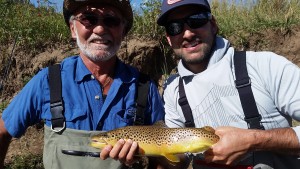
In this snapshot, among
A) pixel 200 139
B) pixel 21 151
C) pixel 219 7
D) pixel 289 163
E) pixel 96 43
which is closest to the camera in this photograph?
pixel 200 139

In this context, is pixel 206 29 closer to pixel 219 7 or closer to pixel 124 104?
pixel 124 104

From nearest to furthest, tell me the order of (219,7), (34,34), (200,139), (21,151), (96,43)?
(200,139), (96,43), (21,151), (34,34), (219,7)

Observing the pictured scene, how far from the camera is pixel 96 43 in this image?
11.2ft

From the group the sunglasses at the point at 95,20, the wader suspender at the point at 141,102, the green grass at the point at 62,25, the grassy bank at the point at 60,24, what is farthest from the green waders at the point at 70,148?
the grassy bank at the point at 60,24

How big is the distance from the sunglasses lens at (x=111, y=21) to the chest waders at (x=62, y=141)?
1.91ft

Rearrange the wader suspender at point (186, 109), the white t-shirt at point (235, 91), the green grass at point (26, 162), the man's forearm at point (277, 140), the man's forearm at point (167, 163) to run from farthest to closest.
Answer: the green grass at point (26, 162), the man's forearm at point (167, 163), the wader suspender at point (186, 109), the white t-shirt at point (235, 91), the man's forearm at point (277, 140)

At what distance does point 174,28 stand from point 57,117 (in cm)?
128

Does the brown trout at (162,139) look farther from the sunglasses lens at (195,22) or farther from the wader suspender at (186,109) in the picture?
the sunglasses lens at (195,22)

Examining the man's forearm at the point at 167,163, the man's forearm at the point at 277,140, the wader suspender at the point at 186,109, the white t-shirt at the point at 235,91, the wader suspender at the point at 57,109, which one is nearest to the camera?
the man's forearm at the point at 277,140

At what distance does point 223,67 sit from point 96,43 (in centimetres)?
111

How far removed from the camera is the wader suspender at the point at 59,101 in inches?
127

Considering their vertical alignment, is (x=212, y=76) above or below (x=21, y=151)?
above

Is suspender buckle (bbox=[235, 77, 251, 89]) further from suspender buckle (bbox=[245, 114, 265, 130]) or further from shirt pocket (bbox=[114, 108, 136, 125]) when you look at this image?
shirt pocket (bbox=[114, 108, 136, 125])

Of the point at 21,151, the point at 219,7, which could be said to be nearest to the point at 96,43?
the point at 21,151
